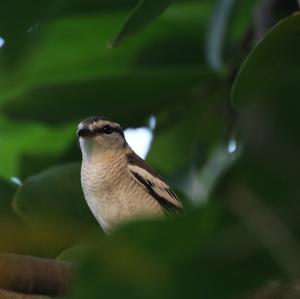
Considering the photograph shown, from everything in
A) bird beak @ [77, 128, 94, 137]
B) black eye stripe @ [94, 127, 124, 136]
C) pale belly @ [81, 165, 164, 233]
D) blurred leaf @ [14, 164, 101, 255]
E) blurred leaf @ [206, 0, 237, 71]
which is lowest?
pale belly @ [81, 165, 164, 233]

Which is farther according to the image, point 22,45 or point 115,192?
point 115,192

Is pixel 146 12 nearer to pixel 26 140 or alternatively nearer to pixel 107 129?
pixel 107 129

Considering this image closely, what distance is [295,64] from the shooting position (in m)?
1.60

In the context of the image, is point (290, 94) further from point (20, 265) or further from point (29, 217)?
point (29, 217)

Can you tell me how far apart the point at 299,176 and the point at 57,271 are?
0.70 m

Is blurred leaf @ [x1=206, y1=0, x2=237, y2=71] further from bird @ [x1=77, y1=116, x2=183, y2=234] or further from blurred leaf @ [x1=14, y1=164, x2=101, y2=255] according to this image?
blurred leaf @ [x1=14, y1=164, x2=101, y2=255]

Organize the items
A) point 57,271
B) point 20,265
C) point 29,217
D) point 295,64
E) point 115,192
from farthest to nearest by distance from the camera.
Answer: point 115,192 < point 29,217 < point 295,64 < point 57,271 < point 20,265

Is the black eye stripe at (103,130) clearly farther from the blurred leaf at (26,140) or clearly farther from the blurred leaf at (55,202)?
the blurred leaf at (55,202)

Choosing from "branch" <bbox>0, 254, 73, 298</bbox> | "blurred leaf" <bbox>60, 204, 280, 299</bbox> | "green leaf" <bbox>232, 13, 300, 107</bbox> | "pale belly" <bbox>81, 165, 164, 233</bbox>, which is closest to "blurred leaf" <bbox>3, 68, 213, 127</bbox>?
"pale belly" <bbox>81, 165, 164, 233</bbox>

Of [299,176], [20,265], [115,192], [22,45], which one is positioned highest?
[22,45]

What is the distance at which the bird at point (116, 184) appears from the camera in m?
3.37

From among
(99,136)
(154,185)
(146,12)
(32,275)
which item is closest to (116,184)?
(154,185)

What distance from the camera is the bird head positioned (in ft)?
11.8

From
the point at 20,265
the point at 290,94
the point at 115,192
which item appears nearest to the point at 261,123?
the point at 290,94
